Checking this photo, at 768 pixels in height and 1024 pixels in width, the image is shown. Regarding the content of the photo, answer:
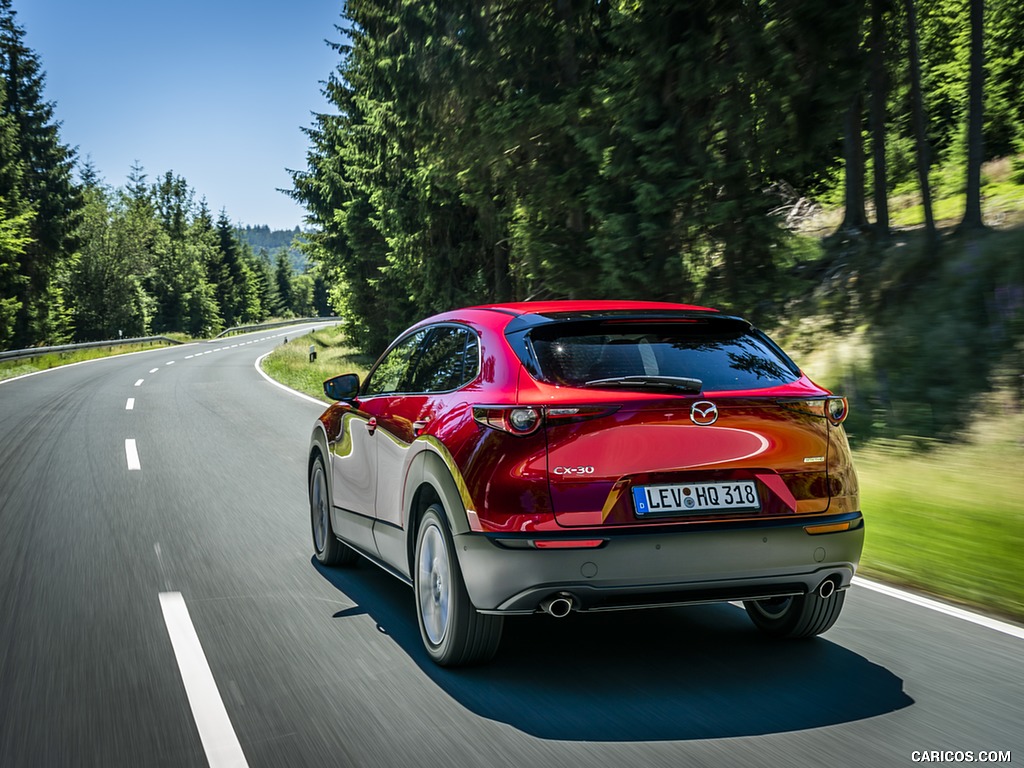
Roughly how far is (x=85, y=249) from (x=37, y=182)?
1345 centimetres

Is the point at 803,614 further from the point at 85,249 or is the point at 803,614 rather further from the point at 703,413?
the point at 85,249

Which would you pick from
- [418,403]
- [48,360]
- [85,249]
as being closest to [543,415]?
[418,403]

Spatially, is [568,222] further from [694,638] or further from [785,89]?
[694,638]

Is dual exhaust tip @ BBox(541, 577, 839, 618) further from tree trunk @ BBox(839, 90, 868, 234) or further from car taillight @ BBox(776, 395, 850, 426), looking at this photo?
tree trunk @ BBox(839, 90, 868, 234)

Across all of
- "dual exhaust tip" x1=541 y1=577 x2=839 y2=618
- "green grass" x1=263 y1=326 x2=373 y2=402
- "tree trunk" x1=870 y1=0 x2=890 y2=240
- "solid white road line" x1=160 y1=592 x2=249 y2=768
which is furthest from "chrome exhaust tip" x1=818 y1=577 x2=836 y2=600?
"tree trunk" x1=870 y1=0 x2=890 y2=240

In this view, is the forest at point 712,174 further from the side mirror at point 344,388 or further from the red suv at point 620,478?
the red suv at point 620,478

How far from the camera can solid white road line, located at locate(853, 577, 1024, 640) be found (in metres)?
5.02

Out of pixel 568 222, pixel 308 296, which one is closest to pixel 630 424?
pixel 568 222

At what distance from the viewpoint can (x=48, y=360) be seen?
36531 millimetres

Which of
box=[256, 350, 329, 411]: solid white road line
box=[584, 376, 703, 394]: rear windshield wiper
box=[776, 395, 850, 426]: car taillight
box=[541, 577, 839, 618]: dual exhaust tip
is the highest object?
box=[584, 376, 703, 394]: rear windshield wiper

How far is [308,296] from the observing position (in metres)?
155

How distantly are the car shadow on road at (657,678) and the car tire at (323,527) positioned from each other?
3.55 feet

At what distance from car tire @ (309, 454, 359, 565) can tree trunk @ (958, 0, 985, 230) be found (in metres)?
14.7

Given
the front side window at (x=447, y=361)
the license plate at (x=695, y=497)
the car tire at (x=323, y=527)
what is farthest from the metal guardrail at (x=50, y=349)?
the license plate at (x=695, y=497)
